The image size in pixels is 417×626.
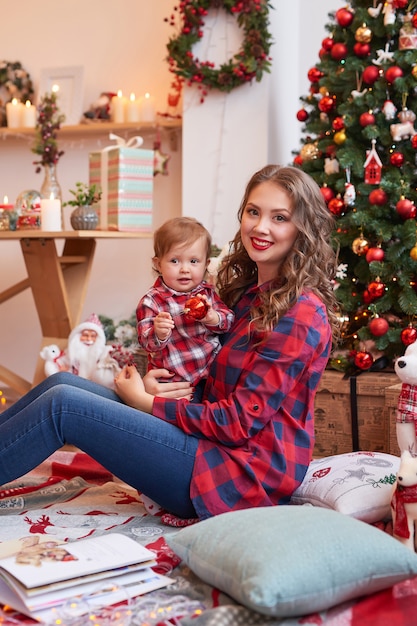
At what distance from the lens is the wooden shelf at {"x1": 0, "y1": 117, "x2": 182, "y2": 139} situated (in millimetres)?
4445

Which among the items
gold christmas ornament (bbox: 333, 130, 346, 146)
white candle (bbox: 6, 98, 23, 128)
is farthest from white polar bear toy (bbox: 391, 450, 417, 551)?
white candle (bbox: 6, 98, 23, 128)

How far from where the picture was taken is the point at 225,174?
429 cm

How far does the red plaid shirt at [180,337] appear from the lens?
2197 mm

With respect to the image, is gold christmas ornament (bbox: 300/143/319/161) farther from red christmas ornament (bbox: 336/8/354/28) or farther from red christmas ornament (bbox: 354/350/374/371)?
red christmas ornament (bbox: 354/350/374/371)

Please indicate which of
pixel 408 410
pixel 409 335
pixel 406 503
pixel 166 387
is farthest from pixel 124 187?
pixel 406 503

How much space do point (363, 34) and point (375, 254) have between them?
2.84 ft

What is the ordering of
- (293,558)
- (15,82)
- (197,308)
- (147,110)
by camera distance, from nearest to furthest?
1. (293,558)
2. (197,308)
3. (147,110)
4. (15,82)

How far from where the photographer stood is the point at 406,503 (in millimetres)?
1852

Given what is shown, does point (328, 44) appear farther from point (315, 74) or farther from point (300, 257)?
point (300, 257)

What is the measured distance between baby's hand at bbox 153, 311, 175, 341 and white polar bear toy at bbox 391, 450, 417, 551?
0.64 meters

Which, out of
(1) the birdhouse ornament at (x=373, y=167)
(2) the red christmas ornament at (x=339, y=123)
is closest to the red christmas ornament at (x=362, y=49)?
(2) the red christmas ornament at (x=339, y=123)

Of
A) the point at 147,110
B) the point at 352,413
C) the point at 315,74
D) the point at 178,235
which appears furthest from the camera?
the point at 147,110

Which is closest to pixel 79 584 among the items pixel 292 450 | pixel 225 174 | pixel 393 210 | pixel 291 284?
pixel 292 450

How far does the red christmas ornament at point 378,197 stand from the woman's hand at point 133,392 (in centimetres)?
141
